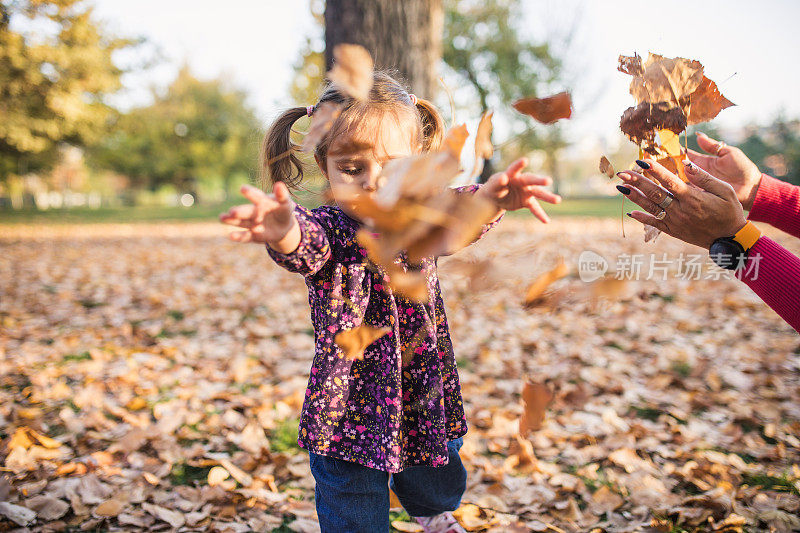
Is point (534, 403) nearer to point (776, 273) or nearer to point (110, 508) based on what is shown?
point (776, 273)

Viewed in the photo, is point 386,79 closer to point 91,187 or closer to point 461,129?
point 461,129

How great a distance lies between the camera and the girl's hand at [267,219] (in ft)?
3.45

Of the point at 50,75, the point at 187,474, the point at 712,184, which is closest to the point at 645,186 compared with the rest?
the point at 712,184

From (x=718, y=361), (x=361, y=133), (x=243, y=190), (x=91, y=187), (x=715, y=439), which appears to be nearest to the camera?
(x=243, y=190)

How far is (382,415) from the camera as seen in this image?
1.49 m

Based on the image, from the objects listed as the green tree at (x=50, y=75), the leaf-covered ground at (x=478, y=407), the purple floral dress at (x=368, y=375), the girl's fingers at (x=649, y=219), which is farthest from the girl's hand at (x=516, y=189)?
the green tree at (x=50, y=75)

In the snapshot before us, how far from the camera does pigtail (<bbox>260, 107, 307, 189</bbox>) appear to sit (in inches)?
65.3

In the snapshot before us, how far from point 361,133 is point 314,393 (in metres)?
0.78

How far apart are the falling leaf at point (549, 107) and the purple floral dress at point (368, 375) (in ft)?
1.05

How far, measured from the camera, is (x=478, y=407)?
9.70 ft

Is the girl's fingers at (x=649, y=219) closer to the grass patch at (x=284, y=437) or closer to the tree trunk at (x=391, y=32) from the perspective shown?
the grass patch at (x=284, y=437)

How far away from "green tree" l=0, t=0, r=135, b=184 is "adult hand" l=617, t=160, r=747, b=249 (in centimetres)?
1637

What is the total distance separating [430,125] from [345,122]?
0.42 meters

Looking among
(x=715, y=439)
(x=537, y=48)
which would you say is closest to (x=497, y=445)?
(x=715, y=439)
